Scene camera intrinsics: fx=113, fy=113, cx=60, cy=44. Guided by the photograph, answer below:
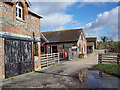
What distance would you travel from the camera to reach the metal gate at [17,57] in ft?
24.9

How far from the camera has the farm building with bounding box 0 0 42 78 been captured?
292 inches

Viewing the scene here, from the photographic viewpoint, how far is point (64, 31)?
26234 millimetres

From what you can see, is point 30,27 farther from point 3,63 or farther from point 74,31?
point 74,31

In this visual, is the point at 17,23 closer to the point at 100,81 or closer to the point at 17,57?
the point at 17,57

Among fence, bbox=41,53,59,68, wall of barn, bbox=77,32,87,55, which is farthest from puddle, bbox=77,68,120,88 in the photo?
wall of barn, bbox=77,32,87,55

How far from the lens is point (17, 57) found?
8328mm

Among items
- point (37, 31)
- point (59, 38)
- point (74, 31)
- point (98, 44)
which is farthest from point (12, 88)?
point (98, 44)

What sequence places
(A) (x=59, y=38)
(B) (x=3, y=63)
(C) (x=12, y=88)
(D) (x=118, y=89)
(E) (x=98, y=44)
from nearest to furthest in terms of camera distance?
(D) (x=118, y=89) → (C) (x=12, y=88) → (B) (x=3, y=63) → (A) (x=59, y=38) → (E) (x=98, y=44)

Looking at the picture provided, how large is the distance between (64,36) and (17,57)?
16956 millimetres

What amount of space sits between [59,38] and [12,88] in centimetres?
1917

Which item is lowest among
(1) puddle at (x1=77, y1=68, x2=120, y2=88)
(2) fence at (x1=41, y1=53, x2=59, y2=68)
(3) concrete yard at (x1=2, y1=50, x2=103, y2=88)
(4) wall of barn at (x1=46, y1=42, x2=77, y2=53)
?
(3) concrete yard at (x1=2, y1=50, x2=103, y2=88)

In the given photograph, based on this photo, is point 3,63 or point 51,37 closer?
point 3,63

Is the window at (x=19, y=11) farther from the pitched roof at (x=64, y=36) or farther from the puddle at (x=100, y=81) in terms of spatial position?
the pitched roof at (x=64, y=36)

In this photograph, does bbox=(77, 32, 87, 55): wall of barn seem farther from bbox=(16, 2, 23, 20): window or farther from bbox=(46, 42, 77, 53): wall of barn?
bbox=(16, 2, 23, 20): window
